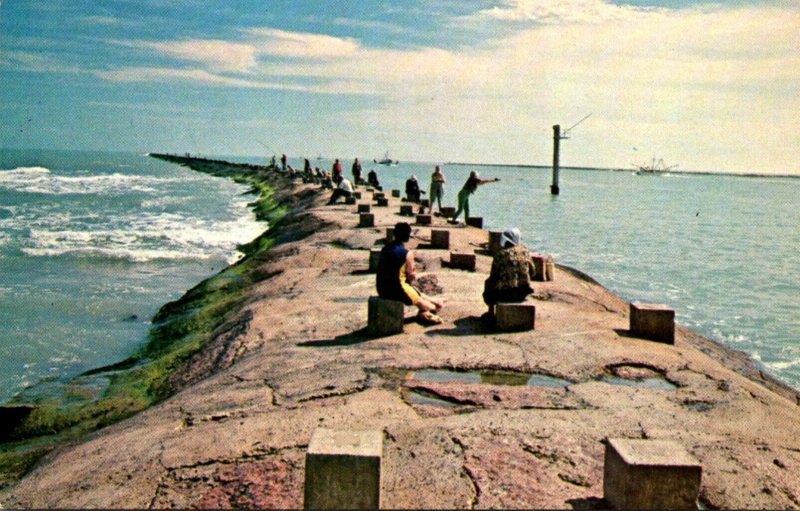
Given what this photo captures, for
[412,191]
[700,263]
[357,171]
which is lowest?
[700,263]

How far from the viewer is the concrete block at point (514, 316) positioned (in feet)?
29.7

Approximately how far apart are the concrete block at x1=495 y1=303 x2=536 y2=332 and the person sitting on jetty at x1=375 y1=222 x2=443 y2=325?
89cm

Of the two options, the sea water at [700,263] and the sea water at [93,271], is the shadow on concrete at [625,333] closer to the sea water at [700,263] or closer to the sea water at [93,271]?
the sea water at [700,263]

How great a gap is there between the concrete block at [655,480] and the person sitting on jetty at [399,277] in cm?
522

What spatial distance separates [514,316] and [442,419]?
3214 millimetres

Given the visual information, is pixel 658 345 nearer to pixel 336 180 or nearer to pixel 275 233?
pixel 275 233

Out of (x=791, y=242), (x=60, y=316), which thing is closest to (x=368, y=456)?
(x=60, y=316)

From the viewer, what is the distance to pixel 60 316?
15.1 metres

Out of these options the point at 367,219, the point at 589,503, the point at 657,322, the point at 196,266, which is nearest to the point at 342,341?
the point at 657,322

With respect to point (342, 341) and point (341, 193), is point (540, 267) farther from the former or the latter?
point (341, 193)

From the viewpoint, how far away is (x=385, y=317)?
29.8ft

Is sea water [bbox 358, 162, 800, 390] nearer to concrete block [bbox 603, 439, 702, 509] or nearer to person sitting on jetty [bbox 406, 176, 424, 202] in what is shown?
person sitting on jetty [bbox 406, 176, 424, 202]

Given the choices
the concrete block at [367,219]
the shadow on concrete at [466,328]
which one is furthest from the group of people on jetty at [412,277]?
the concrete block at [367,219]

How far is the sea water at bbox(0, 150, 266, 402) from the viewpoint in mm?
12461
